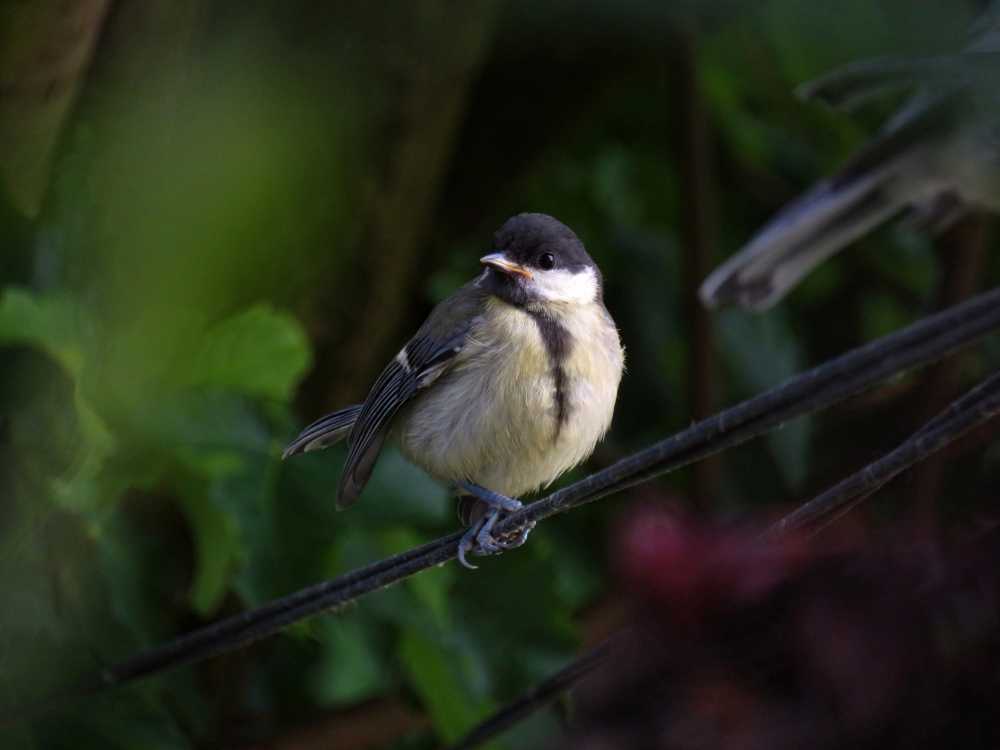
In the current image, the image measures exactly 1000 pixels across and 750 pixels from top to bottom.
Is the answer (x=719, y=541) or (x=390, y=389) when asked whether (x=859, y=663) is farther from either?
(x=390, y=389)

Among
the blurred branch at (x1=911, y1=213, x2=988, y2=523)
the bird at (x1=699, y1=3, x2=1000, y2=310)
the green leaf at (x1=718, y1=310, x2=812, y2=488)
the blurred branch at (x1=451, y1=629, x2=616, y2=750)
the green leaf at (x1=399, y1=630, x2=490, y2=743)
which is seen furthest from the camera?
the blurred branch at (x1=911, y1=213, x2=988, y2=523)

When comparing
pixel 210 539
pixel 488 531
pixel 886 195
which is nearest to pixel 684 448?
pixel 488 531

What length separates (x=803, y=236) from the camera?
3111 millimetres

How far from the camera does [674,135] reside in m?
3.50

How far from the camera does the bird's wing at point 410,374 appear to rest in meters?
2.38

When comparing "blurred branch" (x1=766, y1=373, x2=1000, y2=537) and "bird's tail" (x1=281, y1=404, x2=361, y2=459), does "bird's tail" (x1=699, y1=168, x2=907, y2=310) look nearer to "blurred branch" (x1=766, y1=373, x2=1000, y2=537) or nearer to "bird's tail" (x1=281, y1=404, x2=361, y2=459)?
"bird's tail" (x1=281, y1=404, x2=361, y2=459)

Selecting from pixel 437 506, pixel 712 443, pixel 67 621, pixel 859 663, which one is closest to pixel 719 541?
pixel 859 663

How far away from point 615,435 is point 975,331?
2.39 meters

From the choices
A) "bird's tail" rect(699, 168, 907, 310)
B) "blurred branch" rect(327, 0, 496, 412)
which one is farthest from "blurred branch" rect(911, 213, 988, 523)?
"blurred branch" rect(327, 0, 496, 412)

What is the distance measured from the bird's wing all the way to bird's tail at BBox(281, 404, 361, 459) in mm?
49

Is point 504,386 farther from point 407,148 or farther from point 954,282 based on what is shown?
point 954,282

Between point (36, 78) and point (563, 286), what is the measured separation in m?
0.99

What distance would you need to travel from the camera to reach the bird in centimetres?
298

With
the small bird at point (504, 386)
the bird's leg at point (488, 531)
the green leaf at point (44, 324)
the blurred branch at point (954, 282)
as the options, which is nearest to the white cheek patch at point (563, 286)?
the small bird at point (504, 386)
